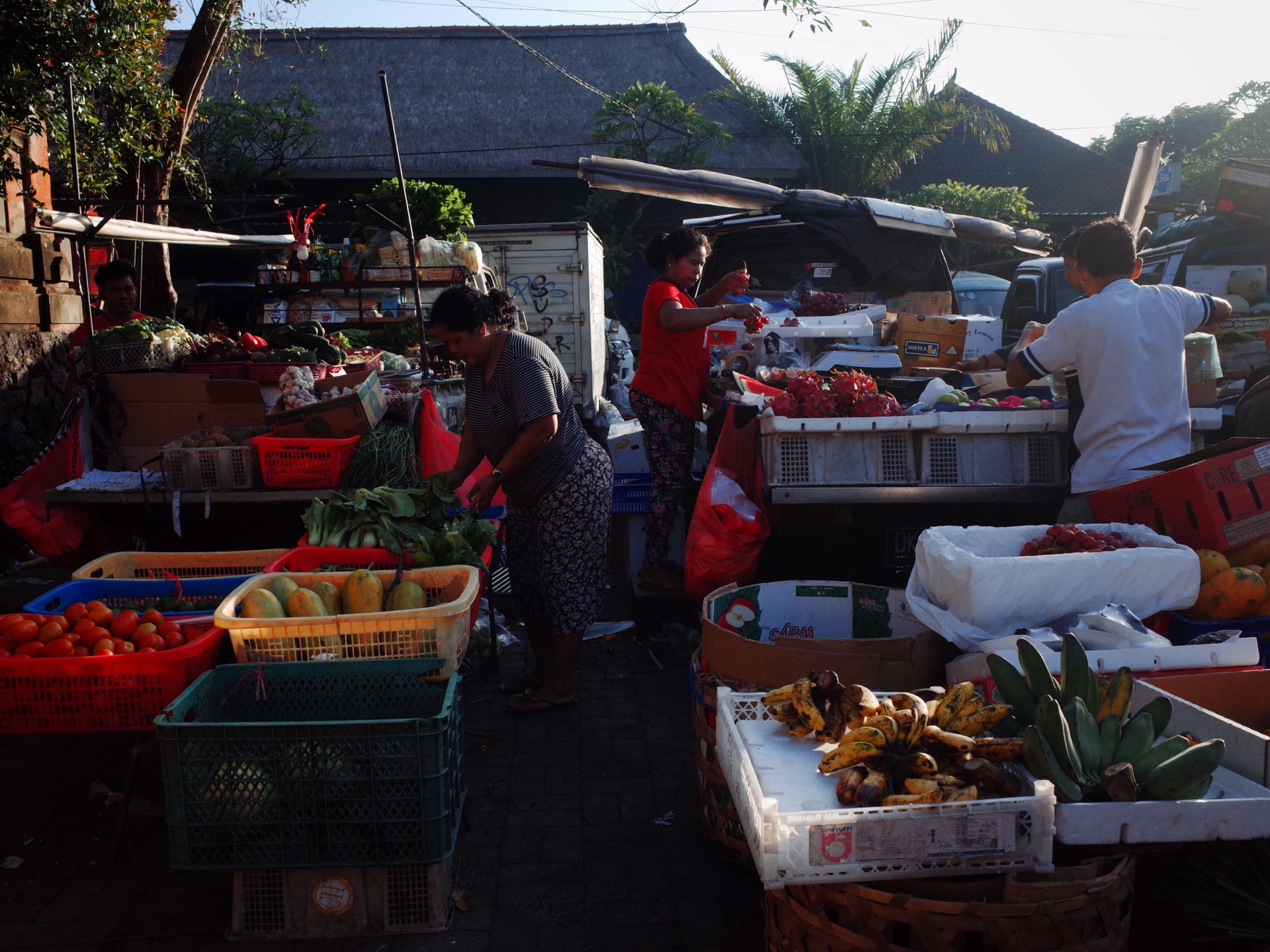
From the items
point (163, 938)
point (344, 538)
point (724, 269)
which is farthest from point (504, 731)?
point (724, 269)

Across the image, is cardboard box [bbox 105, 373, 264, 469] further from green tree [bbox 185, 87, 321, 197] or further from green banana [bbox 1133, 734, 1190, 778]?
green tree [bbox 185, 87, 321, 197]

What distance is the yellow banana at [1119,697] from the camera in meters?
2.38

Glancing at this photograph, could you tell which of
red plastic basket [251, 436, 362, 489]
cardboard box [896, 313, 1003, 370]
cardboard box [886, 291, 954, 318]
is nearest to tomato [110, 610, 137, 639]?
red plastic basket [251, 436, 362, 489]

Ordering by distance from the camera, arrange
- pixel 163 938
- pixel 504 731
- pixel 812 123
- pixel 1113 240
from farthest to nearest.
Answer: pixel 812 123 → pixel 504 731 → pixel 1113 240 → pixel 163 938

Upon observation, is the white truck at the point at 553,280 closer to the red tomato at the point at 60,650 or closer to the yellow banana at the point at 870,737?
the red tomato at the point at 60,650

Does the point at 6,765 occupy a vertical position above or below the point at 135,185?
below

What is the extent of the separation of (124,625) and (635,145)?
576 inches

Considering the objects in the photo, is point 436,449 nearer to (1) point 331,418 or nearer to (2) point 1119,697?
(1) point 331,418

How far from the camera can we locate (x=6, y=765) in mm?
3936

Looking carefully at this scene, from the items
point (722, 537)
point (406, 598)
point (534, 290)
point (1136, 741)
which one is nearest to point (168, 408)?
point (406, 598)

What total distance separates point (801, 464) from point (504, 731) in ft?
6.13

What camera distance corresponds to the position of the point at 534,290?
10.8 m

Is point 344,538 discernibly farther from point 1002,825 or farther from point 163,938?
point 1002,825

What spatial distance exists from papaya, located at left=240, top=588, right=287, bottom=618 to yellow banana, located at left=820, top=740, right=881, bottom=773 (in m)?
1.97
